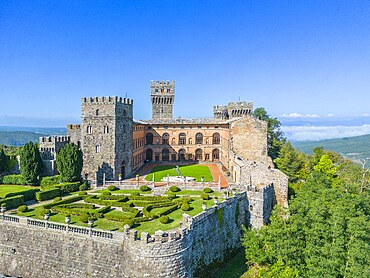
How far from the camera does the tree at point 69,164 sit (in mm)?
46312

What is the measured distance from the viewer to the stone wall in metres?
23.2

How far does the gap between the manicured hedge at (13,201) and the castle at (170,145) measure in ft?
38.8

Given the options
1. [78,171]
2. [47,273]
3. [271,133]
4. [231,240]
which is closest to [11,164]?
[78,171]

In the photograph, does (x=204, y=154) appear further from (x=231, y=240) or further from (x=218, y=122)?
(x=231, y=240)

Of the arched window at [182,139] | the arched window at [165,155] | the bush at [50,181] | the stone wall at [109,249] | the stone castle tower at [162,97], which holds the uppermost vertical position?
the stone castle tower at [162,97]

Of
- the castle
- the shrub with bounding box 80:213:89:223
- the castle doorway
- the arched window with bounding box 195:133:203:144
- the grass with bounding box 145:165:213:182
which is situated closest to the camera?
the shrub with bounding box 80:213:89:223

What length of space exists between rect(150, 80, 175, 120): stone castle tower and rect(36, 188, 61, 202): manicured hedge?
5002 centimetres

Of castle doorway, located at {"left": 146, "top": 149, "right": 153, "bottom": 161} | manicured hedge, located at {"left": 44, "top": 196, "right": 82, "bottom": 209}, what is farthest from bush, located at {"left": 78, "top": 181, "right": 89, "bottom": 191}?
castle doorway, located at {"left": 146, "top": 149, "right": 153, "bottom": 161}

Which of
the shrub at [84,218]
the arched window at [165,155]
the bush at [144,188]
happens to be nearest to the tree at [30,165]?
the bush at [144,188]

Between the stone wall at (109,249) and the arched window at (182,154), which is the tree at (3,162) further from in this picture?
the arched window at (182,154)

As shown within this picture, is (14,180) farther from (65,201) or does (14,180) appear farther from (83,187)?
(65,201)

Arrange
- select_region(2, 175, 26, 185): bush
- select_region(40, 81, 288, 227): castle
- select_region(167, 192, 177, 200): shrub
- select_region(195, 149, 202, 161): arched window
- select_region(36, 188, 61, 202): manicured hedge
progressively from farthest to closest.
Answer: select_region(195, 149, 202, 161): arched window, select_region(2, 175, 26, 185): bush, select_region(40, 81, 288, 227): castle, select_region(36, 188, 61, 202): manicured hedge, select_region(167, 192, 177, 200): shrub

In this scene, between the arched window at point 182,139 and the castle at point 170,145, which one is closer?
the castle at point 170,145

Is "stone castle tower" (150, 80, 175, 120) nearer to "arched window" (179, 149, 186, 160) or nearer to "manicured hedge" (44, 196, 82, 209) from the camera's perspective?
"arched window" (179, 149, 186, 160)
